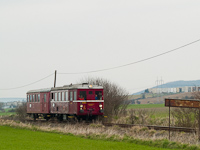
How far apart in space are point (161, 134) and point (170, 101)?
327 cm

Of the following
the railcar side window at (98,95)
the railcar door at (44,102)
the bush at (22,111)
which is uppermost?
the railcar side window at (98,95)

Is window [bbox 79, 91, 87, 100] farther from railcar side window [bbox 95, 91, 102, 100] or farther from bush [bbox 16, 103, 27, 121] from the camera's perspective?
bush [bbox 16, 103, 27, 121]

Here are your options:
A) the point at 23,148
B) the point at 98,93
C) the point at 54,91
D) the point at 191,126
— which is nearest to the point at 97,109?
the point at 98,93

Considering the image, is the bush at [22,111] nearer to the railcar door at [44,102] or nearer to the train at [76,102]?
the railcar door at [44,102]

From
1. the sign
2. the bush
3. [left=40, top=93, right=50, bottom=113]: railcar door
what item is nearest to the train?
[left=40, top=93, right=50, bottom=113]: railcar door

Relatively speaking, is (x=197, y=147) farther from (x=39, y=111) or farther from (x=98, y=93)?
(x=39, y=111)

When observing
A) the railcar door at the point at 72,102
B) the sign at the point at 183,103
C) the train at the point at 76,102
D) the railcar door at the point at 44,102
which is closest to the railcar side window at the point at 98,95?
the train at the point at 76,102

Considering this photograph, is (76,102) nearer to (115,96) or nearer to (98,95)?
(98,95)

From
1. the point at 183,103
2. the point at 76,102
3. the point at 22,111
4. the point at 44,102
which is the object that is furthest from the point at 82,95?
the point at 22,111

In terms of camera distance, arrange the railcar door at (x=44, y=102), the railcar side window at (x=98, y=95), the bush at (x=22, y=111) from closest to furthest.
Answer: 1. the railcar side window at (x=98, y=95)
2. the railcar door at (x=44, y=102)
3. the bush at (x=22, y=111)

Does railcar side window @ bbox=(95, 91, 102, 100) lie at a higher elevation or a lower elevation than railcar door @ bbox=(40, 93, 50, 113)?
higher

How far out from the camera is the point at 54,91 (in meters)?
36.6

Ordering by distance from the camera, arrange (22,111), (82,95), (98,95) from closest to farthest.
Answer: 1. (82,95)
2. (98,95)
3. (22,111)

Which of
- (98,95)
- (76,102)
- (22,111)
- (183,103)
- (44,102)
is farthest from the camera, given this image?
(22,111)
